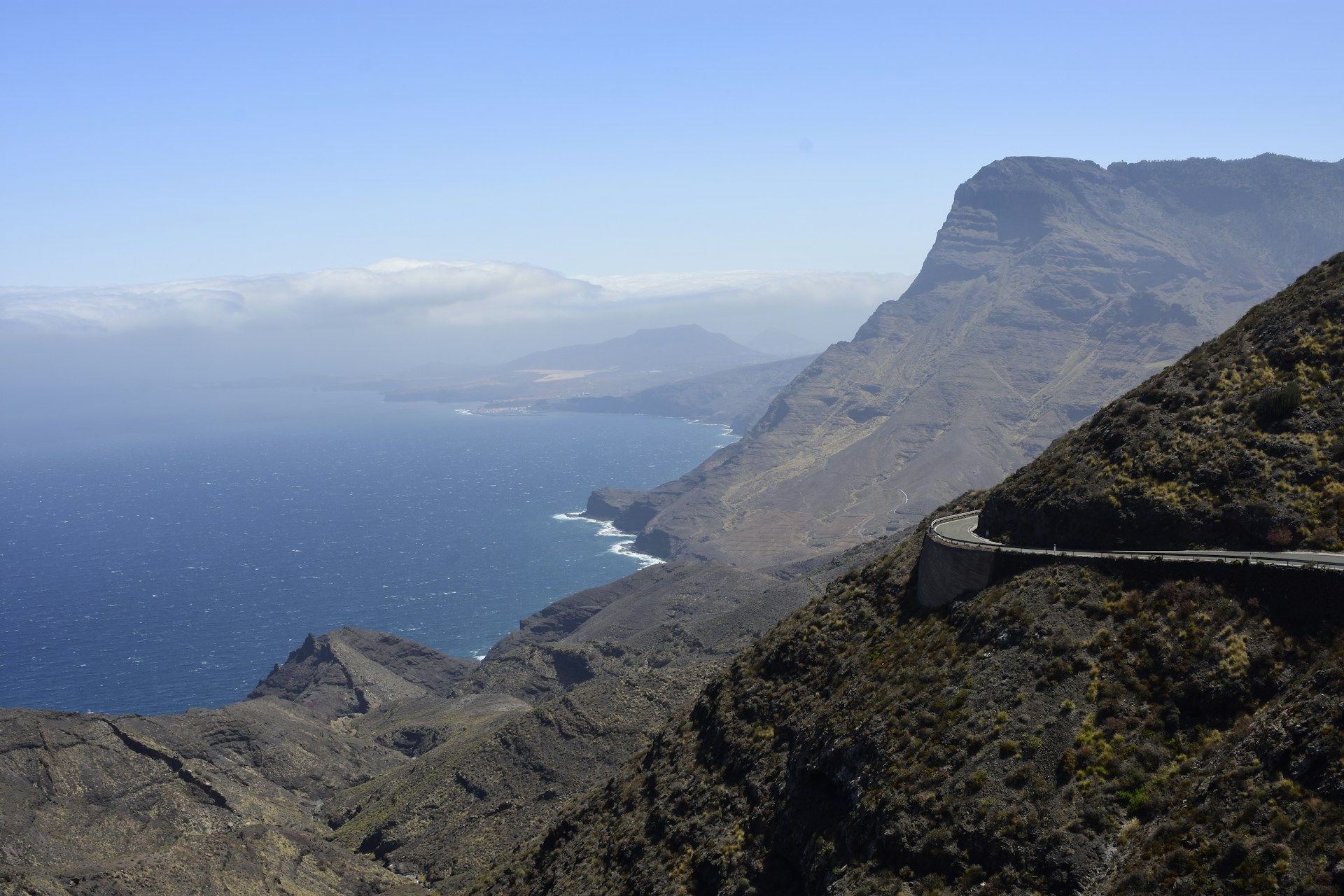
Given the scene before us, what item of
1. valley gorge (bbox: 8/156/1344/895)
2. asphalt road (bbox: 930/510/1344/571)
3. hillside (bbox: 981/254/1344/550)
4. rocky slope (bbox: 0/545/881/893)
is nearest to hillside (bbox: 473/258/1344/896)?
valley gorge (bbox: 8/156/1344/895)

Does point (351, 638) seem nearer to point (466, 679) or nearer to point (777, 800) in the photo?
point (466, 679)

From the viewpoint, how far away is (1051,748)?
30016 millimetres

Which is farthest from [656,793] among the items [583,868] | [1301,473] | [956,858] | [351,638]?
[351,638]

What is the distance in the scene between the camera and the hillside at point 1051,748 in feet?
75.7

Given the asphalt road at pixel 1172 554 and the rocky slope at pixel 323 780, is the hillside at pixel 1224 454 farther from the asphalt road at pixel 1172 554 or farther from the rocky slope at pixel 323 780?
the rocky slope at pixel 323 780

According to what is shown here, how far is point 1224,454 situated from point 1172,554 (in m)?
4.71

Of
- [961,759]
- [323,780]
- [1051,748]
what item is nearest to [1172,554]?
[1051,748]

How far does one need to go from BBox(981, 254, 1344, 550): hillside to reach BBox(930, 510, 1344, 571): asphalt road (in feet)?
2.18

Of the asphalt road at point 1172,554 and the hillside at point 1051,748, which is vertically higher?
the asphalt road at point 1172,554

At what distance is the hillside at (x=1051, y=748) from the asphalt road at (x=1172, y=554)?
0.78 metres

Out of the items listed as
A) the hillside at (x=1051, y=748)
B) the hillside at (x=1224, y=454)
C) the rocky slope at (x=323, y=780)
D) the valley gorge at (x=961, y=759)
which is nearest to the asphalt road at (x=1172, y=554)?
the hillside at (x=1224, y=454)

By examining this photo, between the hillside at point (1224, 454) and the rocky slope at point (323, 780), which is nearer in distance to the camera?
the hillside at point (1224, 454)

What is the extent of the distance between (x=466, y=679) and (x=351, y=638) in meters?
26.0

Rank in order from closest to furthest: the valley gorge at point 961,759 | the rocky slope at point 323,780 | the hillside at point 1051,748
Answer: the hillside at point 1051,748 → the valley gorge at point 961,759 → the rocky slope at point 323,780
